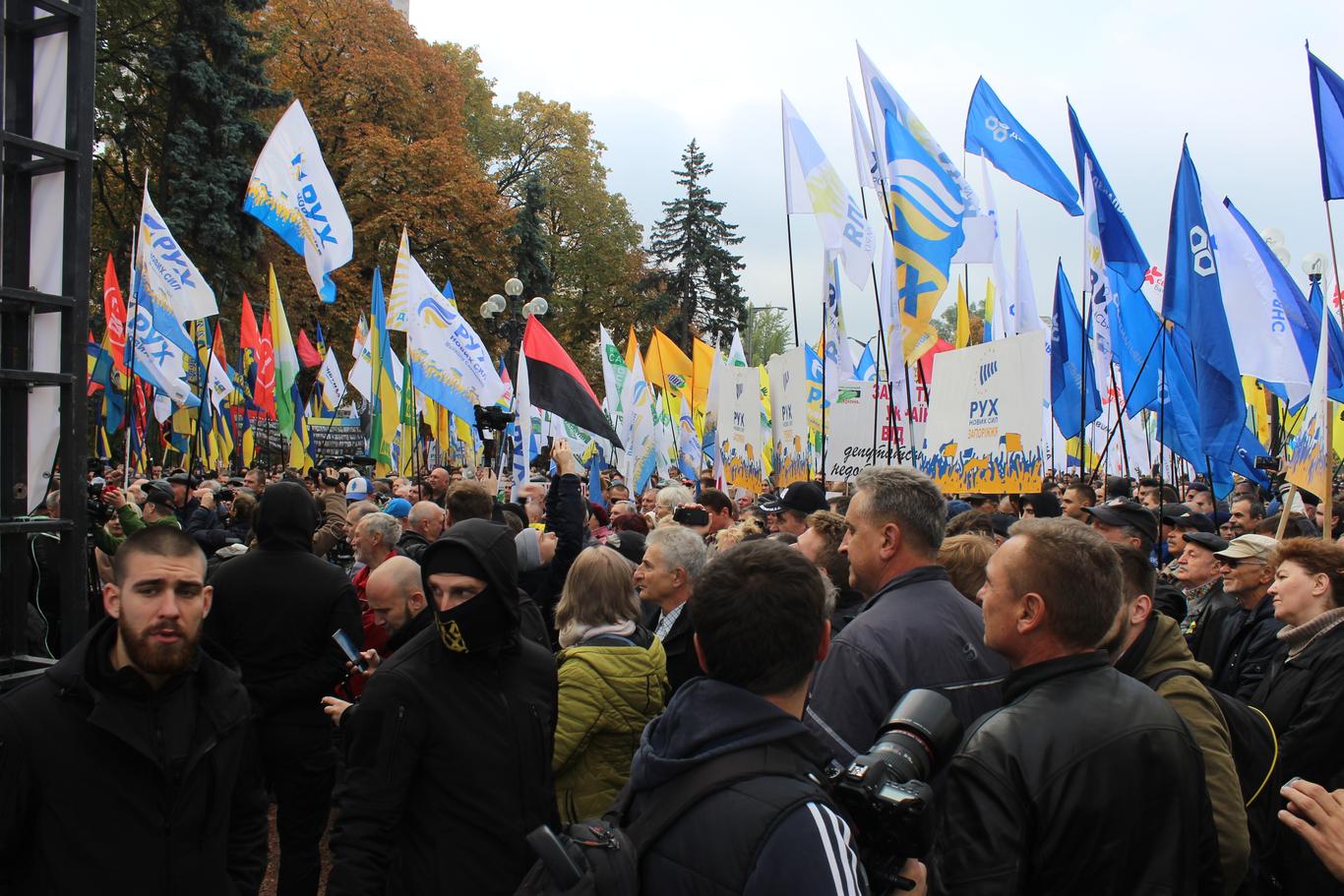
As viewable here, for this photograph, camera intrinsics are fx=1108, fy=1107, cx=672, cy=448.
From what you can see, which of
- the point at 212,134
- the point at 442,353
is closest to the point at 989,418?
the point at 442,353

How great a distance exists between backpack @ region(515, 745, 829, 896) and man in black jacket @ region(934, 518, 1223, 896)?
1.85 feet

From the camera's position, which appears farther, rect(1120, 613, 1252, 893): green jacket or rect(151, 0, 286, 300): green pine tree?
rect(151, 0, 286, 300): green pine tree

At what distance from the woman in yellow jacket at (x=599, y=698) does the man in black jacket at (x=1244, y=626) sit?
2.72 m

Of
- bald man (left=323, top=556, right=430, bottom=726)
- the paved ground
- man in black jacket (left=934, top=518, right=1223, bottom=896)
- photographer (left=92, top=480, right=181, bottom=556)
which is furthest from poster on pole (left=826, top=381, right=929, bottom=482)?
man in black jacket (left=934, top=518, right=1223, bottom=896)

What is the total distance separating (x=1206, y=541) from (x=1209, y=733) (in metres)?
3.21

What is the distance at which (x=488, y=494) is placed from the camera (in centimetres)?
627

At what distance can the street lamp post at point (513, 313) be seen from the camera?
606 inches

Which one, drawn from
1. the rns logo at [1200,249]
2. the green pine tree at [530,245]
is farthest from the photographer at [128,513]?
the green pine tree at [530,245]

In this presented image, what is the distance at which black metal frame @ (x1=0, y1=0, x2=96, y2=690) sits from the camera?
13.2ft

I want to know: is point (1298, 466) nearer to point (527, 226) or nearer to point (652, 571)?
point (652, 571)

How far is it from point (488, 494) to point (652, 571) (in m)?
1.89

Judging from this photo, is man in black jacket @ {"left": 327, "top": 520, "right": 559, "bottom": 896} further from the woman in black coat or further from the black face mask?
the woman in black coat

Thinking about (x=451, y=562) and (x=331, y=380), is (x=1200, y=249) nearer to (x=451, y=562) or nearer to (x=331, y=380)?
(x=451, y=562)

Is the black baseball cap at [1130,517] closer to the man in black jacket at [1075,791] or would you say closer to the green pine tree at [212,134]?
the man in black jacket at [1075,791]
